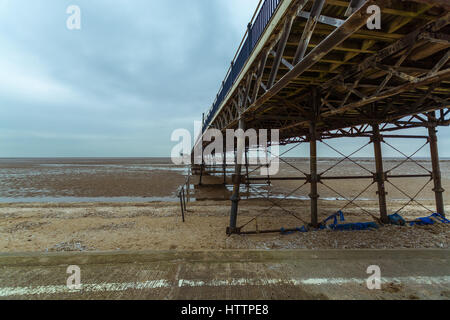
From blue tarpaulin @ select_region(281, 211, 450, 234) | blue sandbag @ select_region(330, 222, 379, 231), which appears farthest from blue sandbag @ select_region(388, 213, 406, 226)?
blue sandbag @ select_region(330, 222, 379, 231)

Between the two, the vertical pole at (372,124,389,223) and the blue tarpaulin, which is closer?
the blue tarpaulin

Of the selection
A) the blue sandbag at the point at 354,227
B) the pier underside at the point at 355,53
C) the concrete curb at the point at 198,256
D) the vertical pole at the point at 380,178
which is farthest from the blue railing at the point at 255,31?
the blue sandbag at the point at 354,227

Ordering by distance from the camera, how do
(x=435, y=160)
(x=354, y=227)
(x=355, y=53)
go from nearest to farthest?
(x=355, y=53)
(x=354, y=227)
(x=435, y=160)

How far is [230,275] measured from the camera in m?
2.97

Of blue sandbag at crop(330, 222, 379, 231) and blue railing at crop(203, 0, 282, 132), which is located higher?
blue railing at crop(203, 0, 282, 132)

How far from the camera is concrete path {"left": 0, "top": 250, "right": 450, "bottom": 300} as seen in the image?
2.57 meters

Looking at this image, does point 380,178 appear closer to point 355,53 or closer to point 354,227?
point 354,227

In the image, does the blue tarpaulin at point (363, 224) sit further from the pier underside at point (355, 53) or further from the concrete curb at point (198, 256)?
the concrete curb at point (198, 256)

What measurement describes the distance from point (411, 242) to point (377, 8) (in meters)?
6.26

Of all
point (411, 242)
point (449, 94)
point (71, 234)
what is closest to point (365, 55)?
point (449, 94)

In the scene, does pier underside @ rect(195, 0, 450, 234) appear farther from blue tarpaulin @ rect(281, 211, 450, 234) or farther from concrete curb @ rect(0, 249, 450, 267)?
concrete curb @ rect(0, 249, 450, 267)

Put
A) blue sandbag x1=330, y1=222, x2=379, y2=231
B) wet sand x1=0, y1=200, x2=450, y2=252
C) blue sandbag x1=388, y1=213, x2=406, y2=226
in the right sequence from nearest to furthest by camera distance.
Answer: wet sand x1=0, y1=200, x2=450, y2=252 < blue sandbag x1=330, y1=222, x2=379, y2=231 < blue sandbag x1=388, y1=213, x2=406, y2=226
